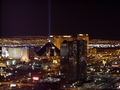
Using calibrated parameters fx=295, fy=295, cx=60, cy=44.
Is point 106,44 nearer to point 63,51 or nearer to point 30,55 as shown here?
point 30,55

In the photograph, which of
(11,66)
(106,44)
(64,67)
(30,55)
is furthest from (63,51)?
(106,44)

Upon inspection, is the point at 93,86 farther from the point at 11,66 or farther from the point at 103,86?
the point at 11,66

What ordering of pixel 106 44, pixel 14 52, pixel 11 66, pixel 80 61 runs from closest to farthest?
pixel 80 61 → pixel 11 66 → pixel 14 52 → pixel 106 44

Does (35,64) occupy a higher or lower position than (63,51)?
lower

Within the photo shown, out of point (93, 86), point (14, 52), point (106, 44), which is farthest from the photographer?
point (106, 44)

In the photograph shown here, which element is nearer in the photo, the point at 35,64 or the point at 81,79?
the point at 81,79

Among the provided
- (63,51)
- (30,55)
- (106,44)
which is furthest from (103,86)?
(106,44)
